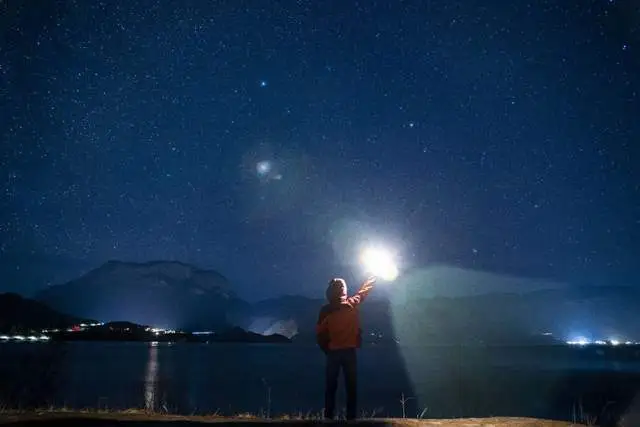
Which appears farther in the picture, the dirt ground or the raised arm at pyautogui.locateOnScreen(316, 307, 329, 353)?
the raised arm at pyautogui.locateOnScreen(316, 307, 329, 353)

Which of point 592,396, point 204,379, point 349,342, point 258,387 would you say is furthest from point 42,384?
point 204,379

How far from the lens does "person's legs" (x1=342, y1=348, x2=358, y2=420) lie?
10359mm

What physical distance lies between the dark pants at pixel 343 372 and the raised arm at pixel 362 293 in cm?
93

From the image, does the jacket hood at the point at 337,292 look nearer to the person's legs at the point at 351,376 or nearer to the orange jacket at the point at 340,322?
the orange jacket at the point at 340,322

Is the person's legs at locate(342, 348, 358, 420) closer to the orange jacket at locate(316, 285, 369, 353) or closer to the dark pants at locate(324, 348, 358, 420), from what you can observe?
the dark pants at locate(324, 348, 358, 420)

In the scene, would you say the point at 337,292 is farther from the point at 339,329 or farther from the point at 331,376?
the point at 331,376

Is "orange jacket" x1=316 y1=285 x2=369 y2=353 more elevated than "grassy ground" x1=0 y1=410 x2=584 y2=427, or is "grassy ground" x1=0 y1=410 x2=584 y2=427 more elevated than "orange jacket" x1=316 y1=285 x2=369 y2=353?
"orange jacket" x1=316 y1=285 x2=369 y2=353

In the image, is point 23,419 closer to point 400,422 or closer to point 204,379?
point 400,422

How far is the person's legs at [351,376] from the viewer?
1036 cm

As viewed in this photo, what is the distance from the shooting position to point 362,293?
10.8 metres

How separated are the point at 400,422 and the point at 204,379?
110111 millimetres

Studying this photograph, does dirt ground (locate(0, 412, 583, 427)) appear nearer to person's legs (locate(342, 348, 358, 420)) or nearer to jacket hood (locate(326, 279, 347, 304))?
person's legs (locate(342, 348, 358, 420))

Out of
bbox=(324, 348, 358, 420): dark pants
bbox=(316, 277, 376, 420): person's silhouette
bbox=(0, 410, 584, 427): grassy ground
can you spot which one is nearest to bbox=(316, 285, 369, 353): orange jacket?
bbox=(316, 277, 376, 420): person's silhouette

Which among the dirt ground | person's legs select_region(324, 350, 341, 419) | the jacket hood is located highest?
the jacket hood
